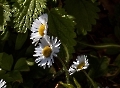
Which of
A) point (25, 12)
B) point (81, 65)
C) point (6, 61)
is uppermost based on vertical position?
point (25, 12)

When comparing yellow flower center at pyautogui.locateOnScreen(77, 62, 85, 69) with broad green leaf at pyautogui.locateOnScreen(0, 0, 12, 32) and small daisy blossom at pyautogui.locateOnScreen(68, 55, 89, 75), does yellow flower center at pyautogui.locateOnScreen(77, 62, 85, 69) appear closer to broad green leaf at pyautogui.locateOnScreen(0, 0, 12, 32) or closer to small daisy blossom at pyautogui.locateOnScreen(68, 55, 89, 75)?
small daisy blossom at pyautogui.locateOnScreen(68, 55, 89, 75)

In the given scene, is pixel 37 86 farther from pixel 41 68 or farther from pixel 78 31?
pixel 78 31

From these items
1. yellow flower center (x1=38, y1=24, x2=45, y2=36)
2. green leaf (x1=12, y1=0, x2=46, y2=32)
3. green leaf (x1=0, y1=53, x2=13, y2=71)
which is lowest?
green leaf (x1=0, y1=53, x2=13, y2=71)

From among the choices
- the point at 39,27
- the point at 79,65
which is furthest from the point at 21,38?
the point at 79,65

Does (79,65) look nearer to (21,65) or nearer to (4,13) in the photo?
(21,65)

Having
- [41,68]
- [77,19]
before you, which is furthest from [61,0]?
[41,68]

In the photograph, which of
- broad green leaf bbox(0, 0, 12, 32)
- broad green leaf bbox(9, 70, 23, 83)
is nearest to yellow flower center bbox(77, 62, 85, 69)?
broad green leaf bbox(9, 70, 23, 83)

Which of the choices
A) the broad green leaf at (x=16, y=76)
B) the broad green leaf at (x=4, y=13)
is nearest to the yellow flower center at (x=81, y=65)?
the broad green leaf at (x=16, y=76)
